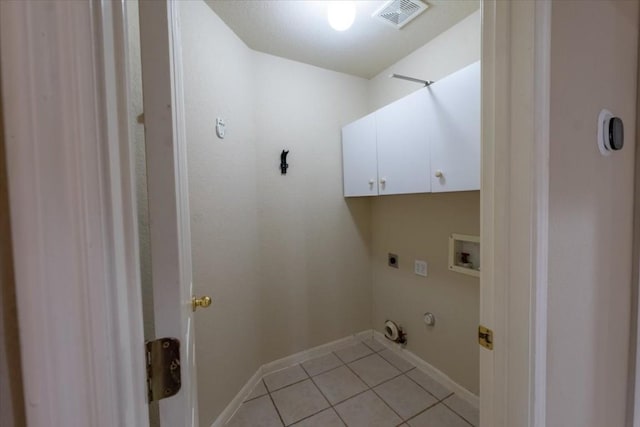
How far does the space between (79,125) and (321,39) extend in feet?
6.04

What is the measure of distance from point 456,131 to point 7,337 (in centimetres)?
159

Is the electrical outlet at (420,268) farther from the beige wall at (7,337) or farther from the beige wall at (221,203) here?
the beige wall at (7,337)

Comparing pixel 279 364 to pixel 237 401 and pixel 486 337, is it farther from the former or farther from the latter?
pixel 486 337

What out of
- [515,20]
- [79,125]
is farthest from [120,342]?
[515,20]

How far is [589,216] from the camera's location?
2.61ft

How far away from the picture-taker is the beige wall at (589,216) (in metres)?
0.71

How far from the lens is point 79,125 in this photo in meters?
0.30

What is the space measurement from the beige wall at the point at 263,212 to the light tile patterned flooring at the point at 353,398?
18cm

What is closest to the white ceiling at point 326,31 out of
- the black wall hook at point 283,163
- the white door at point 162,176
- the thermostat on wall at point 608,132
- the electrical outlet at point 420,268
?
the black wall hook at point 283,163

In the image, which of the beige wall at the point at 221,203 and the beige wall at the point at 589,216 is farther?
the beige wall at the point at 221,203

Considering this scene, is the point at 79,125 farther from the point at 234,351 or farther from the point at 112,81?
the point at 234,351

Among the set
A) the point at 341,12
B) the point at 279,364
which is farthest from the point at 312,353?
the point at 341,12

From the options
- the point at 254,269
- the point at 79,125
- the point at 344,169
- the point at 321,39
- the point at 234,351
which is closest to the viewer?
the point at 79,125

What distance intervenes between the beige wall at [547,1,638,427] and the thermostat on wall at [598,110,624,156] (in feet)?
0.08
